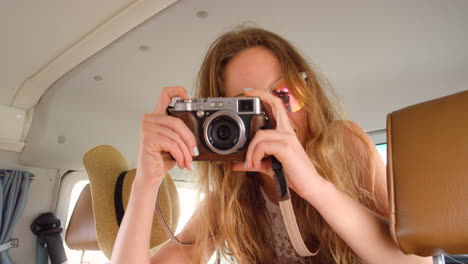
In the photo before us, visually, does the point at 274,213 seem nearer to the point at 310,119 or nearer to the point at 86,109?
the point at 310,119

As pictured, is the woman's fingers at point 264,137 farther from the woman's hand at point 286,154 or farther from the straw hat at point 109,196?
the straw hat at point 109,196

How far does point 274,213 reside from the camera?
964 mm

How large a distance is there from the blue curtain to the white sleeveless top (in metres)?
1.71

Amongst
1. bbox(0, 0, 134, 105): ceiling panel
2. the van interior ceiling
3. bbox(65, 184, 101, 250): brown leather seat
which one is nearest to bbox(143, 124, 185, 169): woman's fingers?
the van interior ceiling

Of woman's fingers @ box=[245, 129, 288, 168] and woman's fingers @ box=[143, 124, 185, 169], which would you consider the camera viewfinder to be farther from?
woman's fingers @ box=[143, 124, 185, 169]

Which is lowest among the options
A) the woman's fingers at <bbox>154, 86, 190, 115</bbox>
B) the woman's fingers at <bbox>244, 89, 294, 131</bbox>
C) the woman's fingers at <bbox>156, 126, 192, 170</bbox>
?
the woman's fingers at <bbox>156, 126, 192, 170</bbox>

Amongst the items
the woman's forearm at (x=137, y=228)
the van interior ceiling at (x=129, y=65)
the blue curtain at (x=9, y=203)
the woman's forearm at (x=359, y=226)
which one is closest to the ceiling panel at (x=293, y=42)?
the van interior ceiling at (x=129, y=65)

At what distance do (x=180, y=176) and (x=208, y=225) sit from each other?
1841mm

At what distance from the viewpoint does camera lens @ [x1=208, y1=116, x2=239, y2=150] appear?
69 cm

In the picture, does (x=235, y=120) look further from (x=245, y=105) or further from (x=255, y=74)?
(x=255, y=74)

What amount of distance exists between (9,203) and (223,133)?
5.99 ft

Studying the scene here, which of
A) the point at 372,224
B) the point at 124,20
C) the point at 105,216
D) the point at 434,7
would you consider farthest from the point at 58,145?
the point at 434,7

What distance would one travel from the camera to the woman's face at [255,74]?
891 mm

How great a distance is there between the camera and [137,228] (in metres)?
0.77
